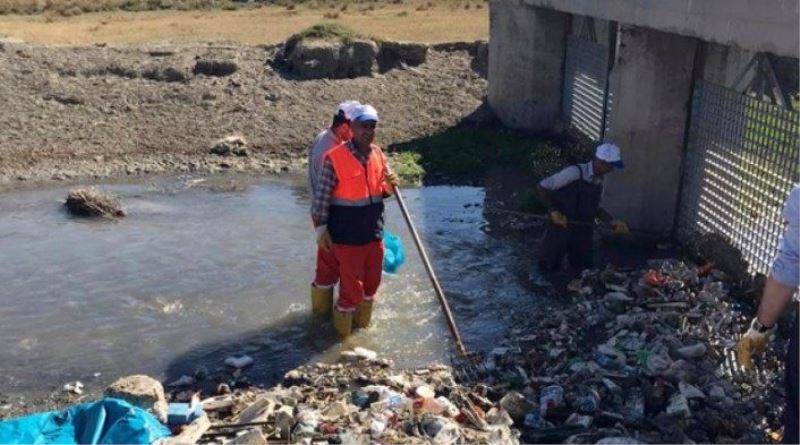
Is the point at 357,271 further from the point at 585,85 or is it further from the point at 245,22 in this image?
the point at 245,22

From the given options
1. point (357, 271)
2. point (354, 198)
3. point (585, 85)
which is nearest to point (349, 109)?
point (354, 198)

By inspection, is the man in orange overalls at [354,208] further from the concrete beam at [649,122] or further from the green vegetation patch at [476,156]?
the green vegetation patch at [476,156]

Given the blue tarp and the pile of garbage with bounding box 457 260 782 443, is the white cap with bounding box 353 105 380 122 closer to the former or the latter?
the pile of garbage with bounding box 457 260 782 443

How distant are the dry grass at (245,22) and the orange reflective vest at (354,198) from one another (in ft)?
61.2

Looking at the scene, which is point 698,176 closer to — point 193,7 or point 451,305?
point 451,305

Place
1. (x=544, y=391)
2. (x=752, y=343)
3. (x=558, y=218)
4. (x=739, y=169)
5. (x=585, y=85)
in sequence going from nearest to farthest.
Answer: (x=752, y=343) → (x=544, y=391) → (x=739, y=169) → (x=558, y=218) → (x=585, y=85)

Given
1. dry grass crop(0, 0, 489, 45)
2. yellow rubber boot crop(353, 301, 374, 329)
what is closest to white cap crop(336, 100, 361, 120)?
yellow rubber boot crop(353, 301, 374, 329)

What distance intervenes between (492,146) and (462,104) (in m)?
2.40

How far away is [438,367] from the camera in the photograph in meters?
7.38

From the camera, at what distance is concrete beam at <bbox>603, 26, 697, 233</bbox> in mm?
9992

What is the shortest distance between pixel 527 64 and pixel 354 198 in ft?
28.1

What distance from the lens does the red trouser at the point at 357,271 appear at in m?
8.05

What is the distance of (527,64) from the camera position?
15727mm

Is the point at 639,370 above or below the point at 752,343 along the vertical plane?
below
